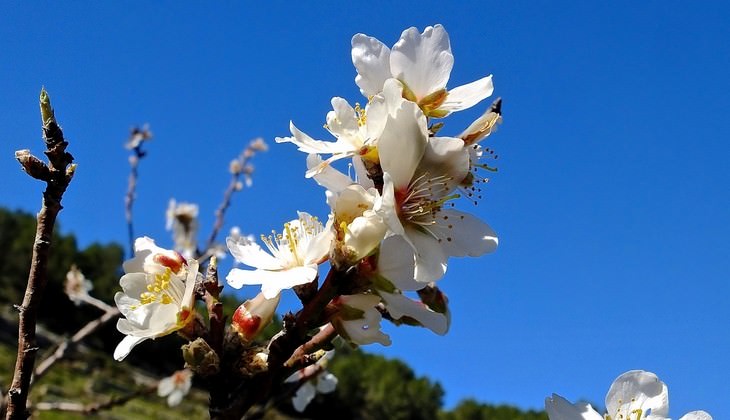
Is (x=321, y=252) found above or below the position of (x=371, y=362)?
below

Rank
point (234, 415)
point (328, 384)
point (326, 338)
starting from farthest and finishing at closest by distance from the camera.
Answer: point (328, 384), point (326, 338), point (234, 415)

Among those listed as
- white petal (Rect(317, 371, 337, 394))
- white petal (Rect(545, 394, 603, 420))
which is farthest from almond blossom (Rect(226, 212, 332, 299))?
white petal (Rect(317, 371, 337, 394))

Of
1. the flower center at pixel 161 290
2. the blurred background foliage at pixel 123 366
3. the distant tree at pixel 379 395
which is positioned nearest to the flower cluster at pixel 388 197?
the flower center at pixel 161 290

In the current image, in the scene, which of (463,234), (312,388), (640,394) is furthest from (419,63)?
(312,388)

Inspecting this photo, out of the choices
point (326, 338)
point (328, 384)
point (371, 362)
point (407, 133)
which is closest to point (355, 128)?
point (407, 133)

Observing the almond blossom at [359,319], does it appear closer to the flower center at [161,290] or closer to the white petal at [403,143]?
the white petal at [403,143]

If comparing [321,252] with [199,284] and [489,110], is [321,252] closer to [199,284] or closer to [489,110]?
[199,284]
